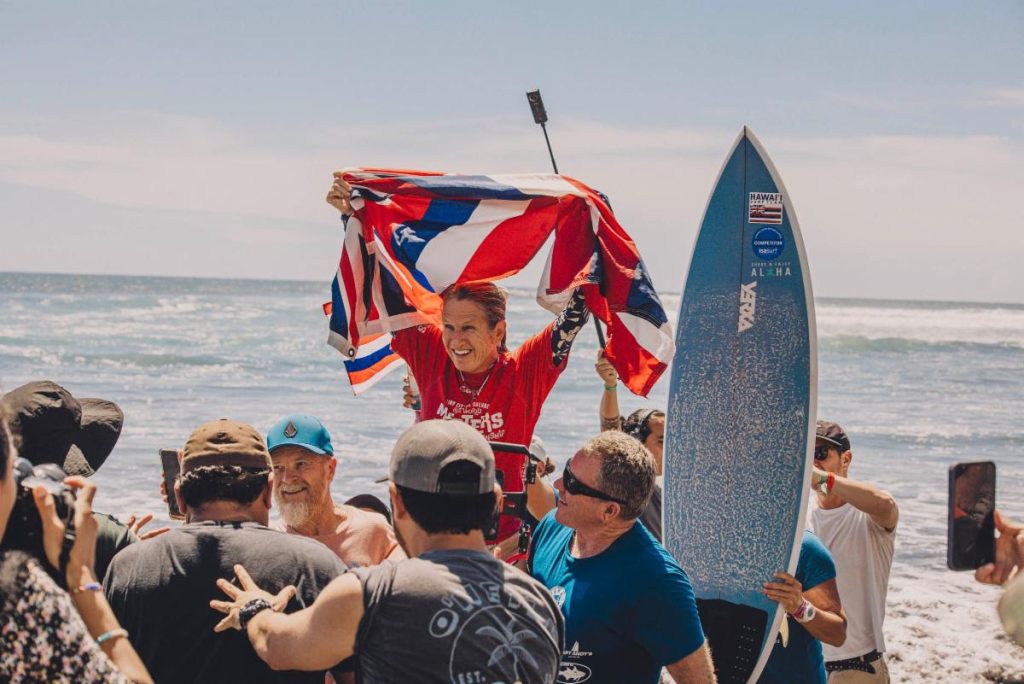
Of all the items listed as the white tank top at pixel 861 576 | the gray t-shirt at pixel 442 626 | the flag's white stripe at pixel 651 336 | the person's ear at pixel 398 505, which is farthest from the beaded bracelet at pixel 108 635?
the white tank top at pixel 861 576

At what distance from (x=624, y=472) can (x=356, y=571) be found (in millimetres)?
1003

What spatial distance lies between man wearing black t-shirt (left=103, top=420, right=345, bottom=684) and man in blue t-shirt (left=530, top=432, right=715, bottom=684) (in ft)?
2.43

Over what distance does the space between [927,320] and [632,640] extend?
44.2 m

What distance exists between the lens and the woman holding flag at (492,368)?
3.75 meters

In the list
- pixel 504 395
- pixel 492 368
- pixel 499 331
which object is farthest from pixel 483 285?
pixel 504 395

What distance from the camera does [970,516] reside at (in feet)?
9.53

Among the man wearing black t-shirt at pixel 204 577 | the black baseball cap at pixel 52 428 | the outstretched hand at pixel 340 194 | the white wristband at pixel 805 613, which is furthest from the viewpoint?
the outstretched hand at pixel 340 194

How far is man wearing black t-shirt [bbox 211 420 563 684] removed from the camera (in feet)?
6.74

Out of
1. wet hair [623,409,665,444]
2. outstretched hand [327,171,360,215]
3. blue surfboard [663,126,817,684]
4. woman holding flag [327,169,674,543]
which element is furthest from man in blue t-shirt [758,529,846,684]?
outstretched hand [327,171,360,215]

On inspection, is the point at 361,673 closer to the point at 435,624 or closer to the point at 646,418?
the point at 435,624

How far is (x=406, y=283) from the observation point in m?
4.16

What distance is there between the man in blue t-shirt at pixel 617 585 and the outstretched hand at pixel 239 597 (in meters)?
0.89

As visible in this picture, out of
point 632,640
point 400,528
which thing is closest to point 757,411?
point 632,640

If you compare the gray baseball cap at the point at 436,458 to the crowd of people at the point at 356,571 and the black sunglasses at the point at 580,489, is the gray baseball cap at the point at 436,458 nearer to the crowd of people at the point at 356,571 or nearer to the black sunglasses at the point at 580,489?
the crowd of people at the point at 356,571
